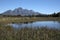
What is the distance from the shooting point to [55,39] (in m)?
10.3

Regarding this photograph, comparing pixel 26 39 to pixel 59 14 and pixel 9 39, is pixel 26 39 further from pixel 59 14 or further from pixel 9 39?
pixel 59 14

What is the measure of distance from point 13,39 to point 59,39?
10.8 ft

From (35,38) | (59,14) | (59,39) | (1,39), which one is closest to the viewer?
(1,39)

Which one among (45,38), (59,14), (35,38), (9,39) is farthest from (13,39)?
(59,14)

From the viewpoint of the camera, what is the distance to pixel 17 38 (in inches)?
360

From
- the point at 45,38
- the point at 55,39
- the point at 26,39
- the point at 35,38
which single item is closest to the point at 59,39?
the point at 55,39

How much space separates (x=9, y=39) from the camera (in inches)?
345

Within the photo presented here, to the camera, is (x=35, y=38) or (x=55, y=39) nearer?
(x=35, y=38)

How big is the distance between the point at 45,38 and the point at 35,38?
77cm

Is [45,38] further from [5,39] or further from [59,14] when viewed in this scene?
[59,14]

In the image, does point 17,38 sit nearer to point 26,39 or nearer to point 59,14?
point 26,39

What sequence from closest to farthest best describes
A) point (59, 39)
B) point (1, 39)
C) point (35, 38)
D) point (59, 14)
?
1. point (1, 39)
2. point (35, 38)
3. point (59, 39)
4. point (59, 14)

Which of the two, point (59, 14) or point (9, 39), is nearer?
point (9, 39)

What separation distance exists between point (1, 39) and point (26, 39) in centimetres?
150
